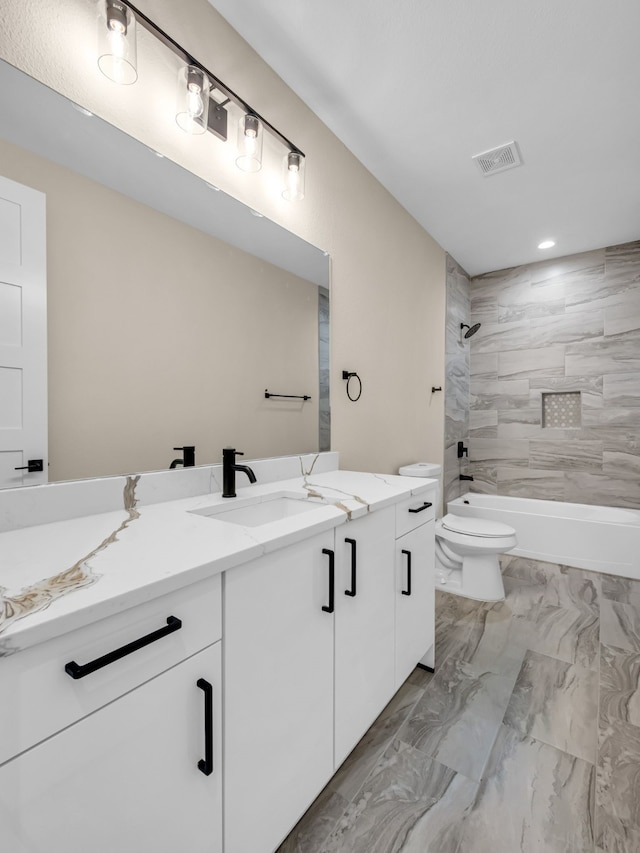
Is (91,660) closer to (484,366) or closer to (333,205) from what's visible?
(333,205)

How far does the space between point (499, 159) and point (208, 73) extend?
1.71 m

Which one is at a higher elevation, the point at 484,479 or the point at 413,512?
the point at 413,512

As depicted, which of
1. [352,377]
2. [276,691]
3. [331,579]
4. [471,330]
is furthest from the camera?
[471,330]

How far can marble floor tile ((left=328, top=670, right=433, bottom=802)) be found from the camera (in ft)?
4.01

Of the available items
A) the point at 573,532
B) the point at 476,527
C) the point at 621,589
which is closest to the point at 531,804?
the point at 476,527

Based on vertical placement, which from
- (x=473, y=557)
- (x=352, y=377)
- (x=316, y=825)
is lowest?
(x=316, y=825)

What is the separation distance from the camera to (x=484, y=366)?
400 cm

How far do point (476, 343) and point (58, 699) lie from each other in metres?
4.17

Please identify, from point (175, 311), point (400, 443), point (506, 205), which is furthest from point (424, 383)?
point (175, 311)

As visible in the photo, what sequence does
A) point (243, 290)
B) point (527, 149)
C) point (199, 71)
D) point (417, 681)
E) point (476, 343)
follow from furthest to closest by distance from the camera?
1. point (476, 343)
2. point (527, 149)
3. point (417, 681)
4. point (243, 290)
5. point (199, 71)

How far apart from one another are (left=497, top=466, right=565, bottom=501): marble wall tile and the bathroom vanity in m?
2.95

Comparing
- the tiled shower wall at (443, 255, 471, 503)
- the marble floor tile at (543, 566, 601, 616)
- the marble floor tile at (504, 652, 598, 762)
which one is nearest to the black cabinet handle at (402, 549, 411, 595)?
the marble floor tile at (504, 652, 598, 762)

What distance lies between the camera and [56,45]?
103cm

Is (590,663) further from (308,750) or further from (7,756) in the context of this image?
(7,756)
